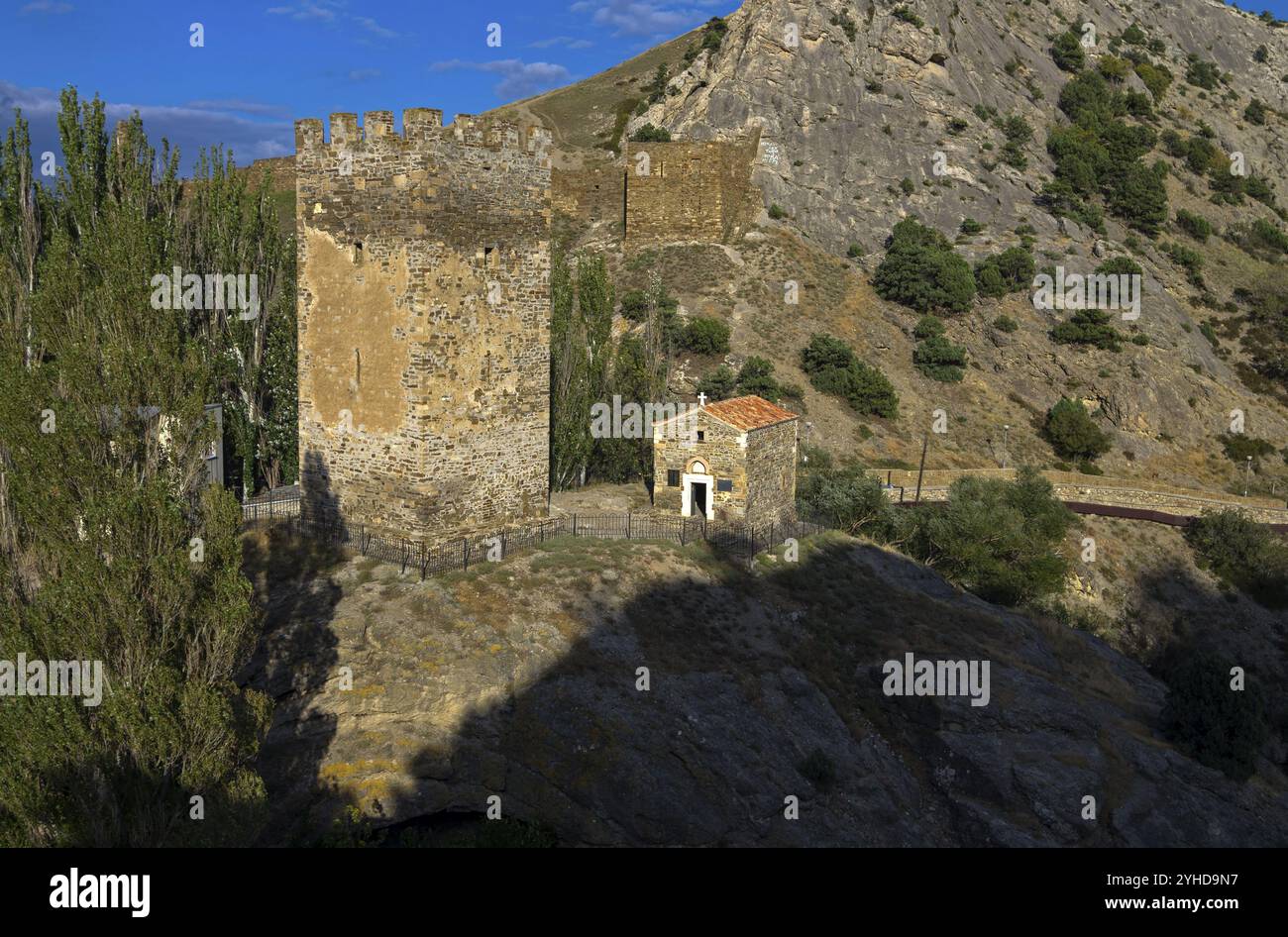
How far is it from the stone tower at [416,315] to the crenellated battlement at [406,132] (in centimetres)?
3

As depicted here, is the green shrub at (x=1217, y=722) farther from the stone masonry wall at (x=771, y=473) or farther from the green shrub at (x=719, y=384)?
the green shrub at (x=719, y=384)

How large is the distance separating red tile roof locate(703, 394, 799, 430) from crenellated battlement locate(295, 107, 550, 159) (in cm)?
804

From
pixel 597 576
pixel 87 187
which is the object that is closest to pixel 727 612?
pixel 597 576

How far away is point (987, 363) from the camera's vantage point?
54.7m

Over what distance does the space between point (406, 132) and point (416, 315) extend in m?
3.65

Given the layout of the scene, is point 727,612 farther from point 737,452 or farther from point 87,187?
point 87,187

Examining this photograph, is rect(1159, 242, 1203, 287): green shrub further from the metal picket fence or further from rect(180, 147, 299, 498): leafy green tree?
rect(180, 147, 299, 498): leafy green tree

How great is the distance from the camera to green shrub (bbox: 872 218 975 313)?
2203 inches

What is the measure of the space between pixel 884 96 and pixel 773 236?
55.8 ft

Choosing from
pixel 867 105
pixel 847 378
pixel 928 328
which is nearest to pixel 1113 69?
pixel 867 105

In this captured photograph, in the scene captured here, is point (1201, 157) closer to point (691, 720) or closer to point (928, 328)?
point (928, 328)

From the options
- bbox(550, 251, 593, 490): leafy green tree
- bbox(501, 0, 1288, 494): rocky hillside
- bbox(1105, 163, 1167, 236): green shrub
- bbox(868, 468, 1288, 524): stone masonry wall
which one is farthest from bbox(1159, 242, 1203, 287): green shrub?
bbox(550, 251, 593, 490): leafy green tree

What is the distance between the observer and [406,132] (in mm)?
19703

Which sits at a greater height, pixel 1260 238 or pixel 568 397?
pixel 1260 238
